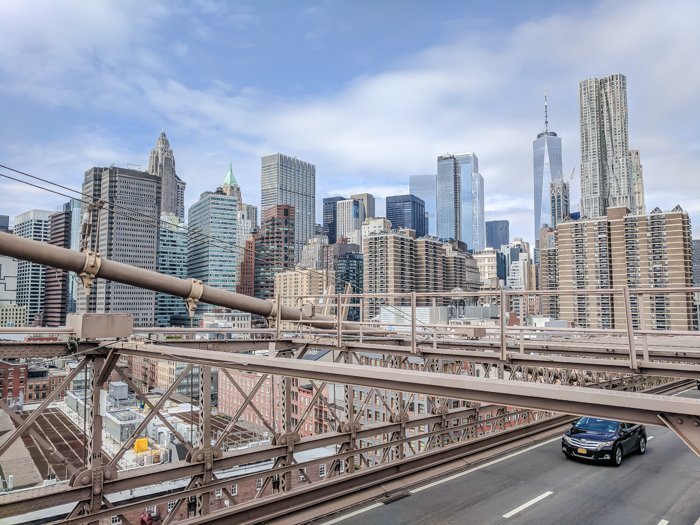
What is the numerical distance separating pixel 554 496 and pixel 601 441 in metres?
3.90

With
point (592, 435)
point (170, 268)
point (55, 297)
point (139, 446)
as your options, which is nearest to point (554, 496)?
point (592, 435)

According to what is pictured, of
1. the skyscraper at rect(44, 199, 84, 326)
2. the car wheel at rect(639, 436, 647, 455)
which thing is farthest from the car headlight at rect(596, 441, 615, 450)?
the skyscraper at rect(44, 199, 84, 326)

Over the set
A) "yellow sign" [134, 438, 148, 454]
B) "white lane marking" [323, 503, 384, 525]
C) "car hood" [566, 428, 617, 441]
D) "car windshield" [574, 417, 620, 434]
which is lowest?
"white lane marking" [323, 503, 384, 525]

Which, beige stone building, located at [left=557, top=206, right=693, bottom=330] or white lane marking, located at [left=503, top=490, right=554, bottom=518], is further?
beige stone building, located at [left=557, top=206, right=693, bottom=330]

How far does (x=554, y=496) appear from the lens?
37.7 feet

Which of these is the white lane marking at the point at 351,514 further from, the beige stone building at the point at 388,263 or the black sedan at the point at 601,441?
the beige stone building at the point at 388,263

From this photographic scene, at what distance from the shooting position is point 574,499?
446 inches

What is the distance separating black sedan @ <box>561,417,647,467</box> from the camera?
46.7ft

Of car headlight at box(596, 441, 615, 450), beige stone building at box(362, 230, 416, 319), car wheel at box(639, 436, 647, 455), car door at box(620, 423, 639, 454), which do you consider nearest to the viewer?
car headlight at box(596, 441, 615, 450)

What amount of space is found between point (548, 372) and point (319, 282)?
148 metres

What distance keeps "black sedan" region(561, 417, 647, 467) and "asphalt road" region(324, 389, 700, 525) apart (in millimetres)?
309

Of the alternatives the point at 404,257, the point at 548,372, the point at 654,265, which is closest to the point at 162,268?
the point at 404,257

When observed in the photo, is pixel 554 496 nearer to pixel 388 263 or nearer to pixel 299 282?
pixel 388 263

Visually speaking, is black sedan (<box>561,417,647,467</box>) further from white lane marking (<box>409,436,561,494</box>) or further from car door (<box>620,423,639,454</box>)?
white lane marking (<box>409,436,561,494</box>)
